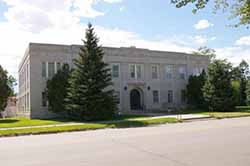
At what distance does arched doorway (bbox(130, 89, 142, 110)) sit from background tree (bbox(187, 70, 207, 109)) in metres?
6.19

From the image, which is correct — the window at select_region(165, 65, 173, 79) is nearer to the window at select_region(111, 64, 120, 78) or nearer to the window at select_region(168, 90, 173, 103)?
the window at select_region(168, 90, 173, 103)

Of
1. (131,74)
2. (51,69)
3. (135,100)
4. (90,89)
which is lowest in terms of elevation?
(135,100)

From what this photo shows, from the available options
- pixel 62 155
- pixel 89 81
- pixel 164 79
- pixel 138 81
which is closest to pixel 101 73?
pixel 89 81

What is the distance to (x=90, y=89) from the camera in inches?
1063

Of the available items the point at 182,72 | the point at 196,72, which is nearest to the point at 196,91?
the point at 182,72

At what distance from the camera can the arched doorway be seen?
3903 centimetres

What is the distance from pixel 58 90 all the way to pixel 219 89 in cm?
1749

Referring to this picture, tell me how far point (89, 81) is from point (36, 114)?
8726 mm

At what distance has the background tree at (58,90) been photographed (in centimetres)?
3080

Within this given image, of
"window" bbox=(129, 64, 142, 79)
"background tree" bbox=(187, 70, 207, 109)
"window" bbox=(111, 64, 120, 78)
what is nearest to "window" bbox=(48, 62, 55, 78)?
"window" bbox=(111, 64, 120, 78)

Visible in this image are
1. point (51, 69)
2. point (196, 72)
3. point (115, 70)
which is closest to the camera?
point (51, 69)

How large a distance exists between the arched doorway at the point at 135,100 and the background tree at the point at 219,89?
743cm

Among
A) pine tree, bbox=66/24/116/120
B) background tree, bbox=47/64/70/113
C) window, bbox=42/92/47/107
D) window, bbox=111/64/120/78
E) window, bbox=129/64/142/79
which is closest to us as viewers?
pine tree, bbox=66/24/116/120

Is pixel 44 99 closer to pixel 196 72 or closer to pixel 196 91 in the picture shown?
pixel 196 91
